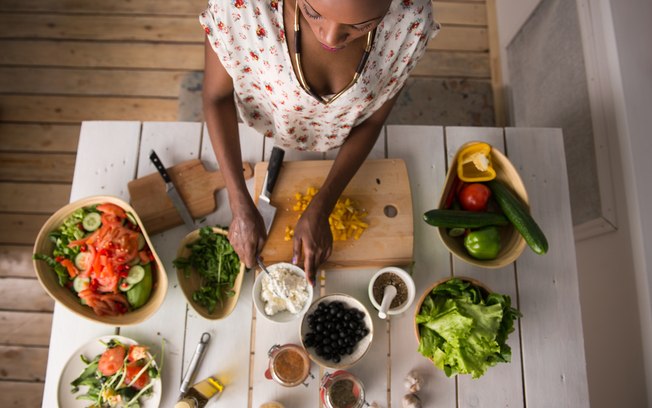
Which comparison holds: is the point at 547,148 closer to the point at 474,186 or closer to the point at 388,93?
the point at 474,186

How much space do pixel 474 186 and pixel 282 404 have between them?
903 mm

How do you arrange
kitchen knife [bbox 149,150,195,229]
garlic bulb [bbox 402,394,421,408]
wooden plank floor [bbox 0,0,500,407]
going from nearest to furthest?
garlic bulb [bbox 402,394,421,408]
kitchen knife [bbox 149,150,195,229]
wooden plank floor [bbox 0,0,500,407]

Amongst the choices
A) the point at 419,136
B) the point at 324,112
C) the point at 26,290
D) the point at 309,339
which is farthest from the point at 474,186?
the point at 26,290

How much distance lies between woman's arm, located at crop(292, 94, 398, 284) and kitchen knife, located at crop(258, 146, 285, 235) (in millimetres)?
117

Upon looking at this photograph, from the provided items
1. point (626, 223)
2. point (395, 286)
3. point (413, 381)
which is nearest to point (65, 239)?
point (395, 286)

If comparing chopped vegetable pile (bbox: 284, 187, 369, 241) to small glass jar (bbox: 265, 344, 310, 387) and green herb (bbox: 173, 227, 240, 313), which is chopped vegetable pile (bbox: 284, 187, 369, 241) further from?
small glass jar (bbox: 265, 344, 310, 387)

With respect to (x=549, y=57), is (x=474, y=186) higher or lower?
lower

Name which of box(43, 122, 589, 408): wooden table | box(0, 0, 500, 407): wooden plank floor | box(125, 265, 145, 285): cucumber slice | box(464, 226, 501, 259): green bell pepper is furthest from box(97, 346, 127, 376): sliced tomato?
box(0, 0, 500, 407): wooden plank floor

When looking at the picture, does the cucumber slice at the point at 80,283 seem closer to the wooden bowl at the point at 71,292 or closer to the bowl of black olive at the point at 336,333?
the wooden bowl at the point at 71,292

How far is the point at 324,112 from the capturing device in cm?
119

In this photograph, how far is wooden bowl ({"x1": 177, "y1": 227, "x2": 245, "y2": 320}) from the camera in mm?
1262

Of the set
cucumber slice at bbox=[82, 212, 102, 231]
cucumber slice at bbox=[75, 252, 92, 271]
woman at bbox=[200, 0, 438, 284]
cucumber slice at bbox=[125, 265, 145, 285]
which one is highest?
woman at bbox=[200, 0, 438, 284]

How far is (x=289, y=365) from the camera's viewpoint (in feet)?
4.11

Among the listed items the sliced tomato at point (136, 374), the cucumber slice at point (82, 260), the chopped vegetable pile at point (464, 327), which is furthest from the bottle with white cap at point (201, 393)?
the chopped vegetable pile at point (464, 327)
